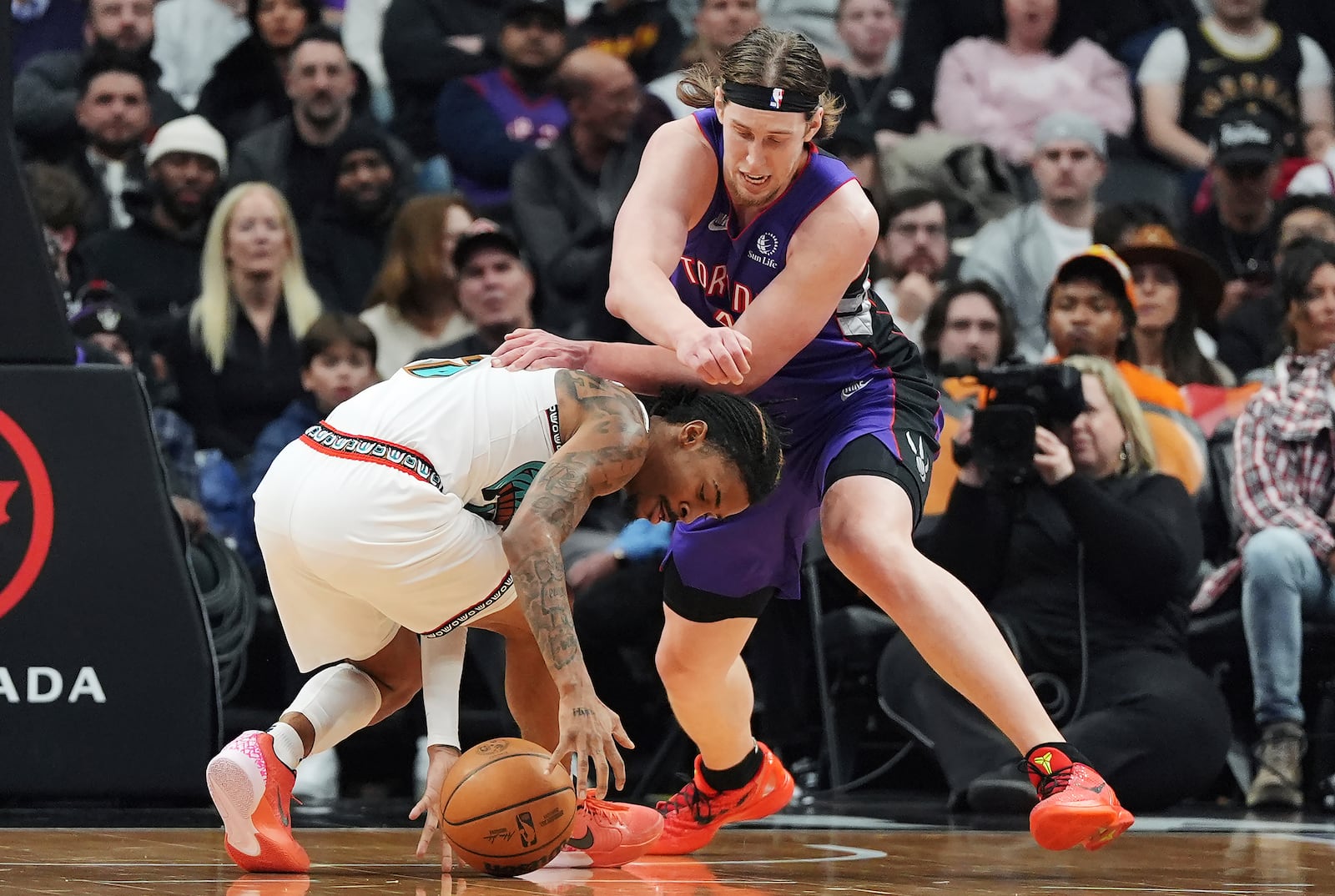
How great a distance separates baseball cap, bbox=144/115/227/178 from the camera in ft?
27.7

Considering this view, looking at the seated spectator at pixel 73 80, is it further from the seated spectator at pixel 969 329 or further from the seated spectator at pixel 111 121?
the seated spectator at pixel 969 329

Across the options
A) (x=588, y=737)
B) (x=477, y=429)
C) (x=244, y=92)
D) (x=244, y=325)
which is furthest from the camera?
(x=244, y=92)

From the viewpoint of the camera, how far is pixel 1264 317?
27.2ft

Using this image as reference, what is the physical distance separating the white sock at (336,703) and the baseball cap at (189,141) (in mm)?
4655

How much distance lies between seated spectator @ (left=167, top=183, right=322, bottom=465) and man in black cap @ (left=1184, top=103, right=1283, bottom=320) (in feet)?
14.5

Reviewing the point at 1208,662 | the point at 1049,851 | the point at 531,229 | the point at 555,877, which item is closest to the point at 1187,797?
the point at 1208,662

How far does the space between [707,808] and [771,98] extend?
207 cm

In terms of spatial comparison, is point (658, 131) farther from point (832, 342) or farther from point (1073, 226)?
point (1073, 226)

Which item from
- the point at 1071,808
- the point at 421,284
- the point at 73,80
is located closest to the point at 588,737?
the point at 1071,808

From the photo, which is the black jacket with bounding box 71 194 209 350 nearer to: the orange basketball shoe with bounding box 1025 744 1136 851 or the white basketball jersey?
the white basketball jersey

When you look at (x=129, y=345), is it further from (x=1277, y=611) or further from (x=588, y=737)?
(x=1277, y=611)

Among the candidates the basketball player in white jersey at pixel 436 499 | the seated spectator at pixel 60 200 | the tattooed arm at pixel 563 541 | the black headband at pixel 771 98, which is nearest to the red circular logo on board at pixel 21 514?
the basketball player in white jersey at pixel 436 499

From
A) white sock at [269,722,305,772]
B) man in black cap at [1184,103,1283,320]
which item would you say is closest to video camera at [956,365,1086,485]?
man in black cap at [1184,103,1283,320]

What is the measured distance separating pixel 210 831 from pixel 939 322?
3.81 metres
